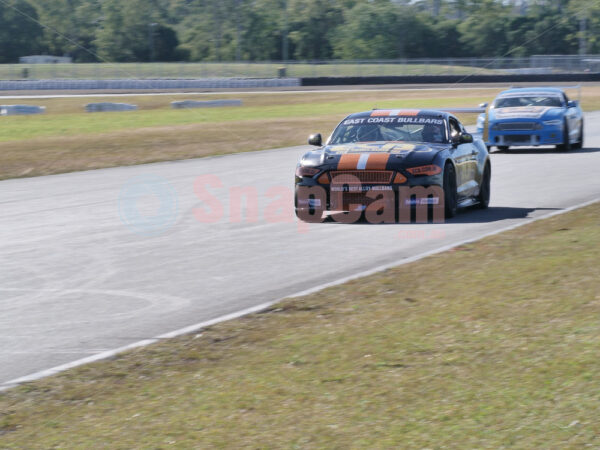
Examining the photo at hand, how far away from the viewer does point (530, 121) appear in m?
22.6

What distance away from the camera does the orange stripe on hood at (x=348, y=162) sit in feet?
39.3

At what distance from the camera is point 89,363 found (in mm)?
6020

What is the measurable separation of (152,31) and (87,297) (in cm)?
10044

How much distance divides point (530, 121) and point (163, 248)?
14006 millimetres

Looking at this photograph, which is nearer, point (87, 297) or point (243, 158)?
point (87, 297)

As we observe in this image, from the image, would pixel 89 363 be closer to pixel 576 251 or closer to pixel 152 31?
pixel 576 251

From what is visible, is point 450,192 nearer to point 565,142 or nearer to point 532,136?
point 532,136

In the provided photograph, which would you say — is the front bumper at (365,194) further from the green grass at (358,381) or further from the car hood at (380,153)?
the green grass at (358,381)

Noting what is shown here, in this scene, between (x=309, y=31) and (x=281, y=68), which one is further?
(x=309, y=31)

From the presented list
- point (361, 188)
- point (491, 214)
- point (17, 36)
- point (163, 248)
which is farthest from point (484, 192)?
point (17, 36)

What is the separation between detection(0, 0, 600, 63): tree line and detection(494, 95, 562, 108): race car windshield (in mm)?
87818

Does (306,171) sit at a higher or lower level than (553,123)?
higher

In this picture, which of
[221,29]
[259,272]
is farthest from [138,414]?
[221,29]

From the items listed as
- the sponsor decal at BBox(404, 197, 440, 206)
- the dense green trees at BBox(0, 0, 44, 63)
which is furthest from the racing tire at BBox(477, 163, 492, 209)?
the dense green trees at BBox(0, 0, 44, 63)
